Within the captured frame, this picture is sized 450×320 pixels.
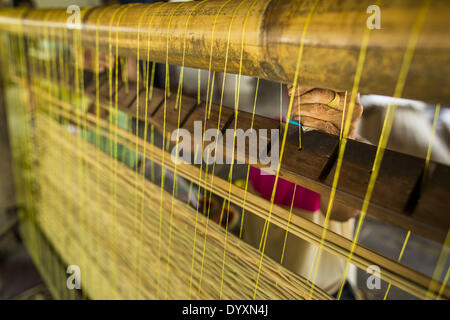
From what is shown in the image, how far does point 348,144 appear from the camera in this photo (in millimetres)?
816

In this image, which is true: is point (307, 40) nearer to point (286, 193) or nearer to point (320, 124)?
point (320, 124)

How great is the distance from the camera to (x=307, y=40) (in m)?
0.67

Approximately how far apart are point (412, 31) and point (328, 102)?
35 centimetres

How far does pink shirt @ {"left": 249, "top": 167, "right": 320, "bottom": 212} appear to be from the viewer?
1365mm

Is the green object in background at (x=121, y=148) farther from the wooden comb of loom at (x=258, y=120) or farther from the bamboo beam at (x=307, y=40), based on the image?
the bamboo beam at (x=307, y=40)

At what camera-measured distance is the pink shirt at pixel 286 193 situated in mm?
1365

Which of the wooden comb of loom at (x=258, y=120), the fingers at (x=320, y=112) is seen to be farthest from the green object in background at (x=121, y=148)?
the fingers at (x=320, y=112)

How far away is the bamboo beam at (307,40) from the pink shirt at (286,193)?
702mm

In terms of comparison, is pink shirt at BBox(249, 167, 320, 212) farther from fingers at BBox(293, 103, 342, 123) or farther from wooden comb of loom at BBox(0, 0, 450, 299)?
fingers at BBox(293, 103, 342, 123)

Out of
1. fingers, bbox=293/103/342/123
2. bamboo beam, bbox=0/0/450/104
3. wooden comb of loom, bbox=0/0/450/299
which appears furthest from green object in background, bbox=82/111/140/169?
fingers, bbox=293/103/342/123

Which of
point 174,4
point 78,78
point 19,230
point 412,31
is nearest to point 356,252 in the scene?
point 412,31

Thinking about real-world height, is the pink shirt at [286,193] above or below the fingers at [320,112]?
below

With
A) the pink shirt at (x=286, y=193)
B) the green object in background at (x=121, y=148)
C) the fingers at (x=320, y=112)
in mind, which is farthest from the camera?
the green object in background at (x=121, y=148)
